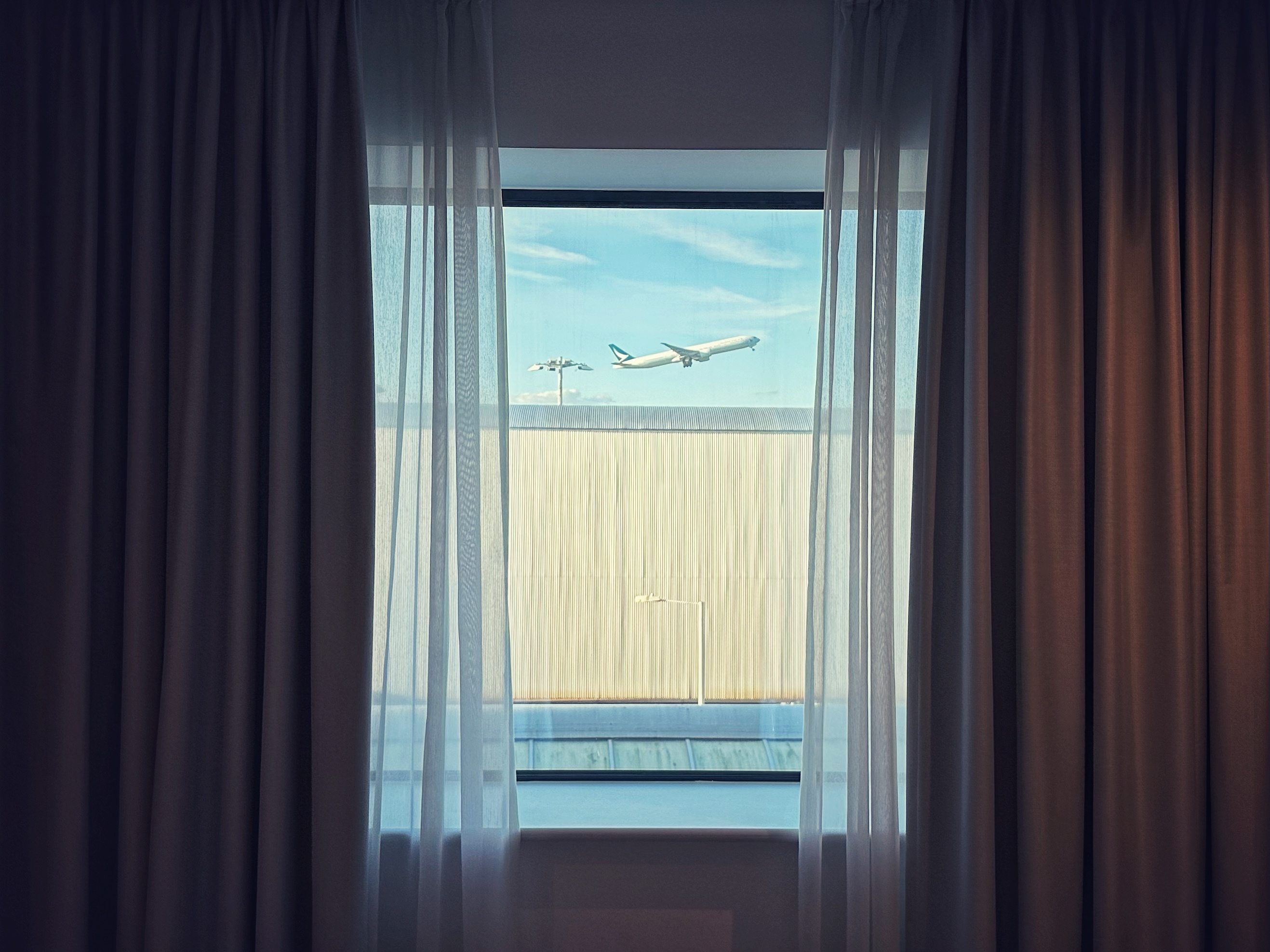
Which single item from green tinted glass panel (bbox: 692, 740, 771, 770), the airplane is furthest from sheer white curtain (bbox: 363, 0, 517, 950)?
green tinted glass panel (bbox: 692, 740, 771, 770)

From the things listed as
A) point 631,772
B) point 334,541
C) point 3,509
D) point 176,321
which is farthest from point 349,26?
point 631,772

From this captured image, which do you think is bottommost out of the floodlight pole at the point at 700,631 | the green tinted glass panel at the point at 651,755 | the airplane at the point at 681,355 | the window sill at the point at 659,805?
the window sill at the point at 659,805

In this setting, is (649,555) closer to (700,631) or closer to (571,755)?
(700,631)

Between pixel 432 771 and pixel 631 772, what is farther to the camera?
pixel 631 772

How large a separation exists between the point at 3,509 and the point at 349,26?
46.8 inches

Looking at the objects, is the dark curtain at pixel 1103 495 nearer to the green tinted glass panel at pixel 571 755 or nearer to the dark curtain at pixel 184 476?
the green tinted glass panel at pixel 571 755

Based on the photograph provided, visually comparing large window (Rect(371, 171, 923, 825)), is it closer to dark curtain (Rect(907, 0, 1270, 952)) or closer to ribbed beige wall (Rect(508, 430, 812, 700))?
ribbed beige wall (Rect(508, 430, 812, 700))

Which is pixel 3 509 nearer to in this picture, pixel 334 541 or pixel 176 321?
pixel 176 321

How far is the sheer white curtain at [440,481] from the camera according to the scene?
1.86 metres

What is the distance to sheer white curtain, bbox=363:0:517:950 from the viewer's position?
186 cm

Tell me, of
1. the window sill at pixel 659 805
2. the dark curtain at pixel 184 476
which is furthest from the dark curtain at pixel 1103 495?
the dark curtain at pixel 184 476

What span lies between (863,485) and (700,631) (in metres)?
0.58

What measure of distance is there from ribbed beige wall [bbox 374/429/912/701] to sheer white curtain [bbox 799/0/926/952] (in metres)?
0.30

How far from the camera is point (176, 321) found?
1815mm
